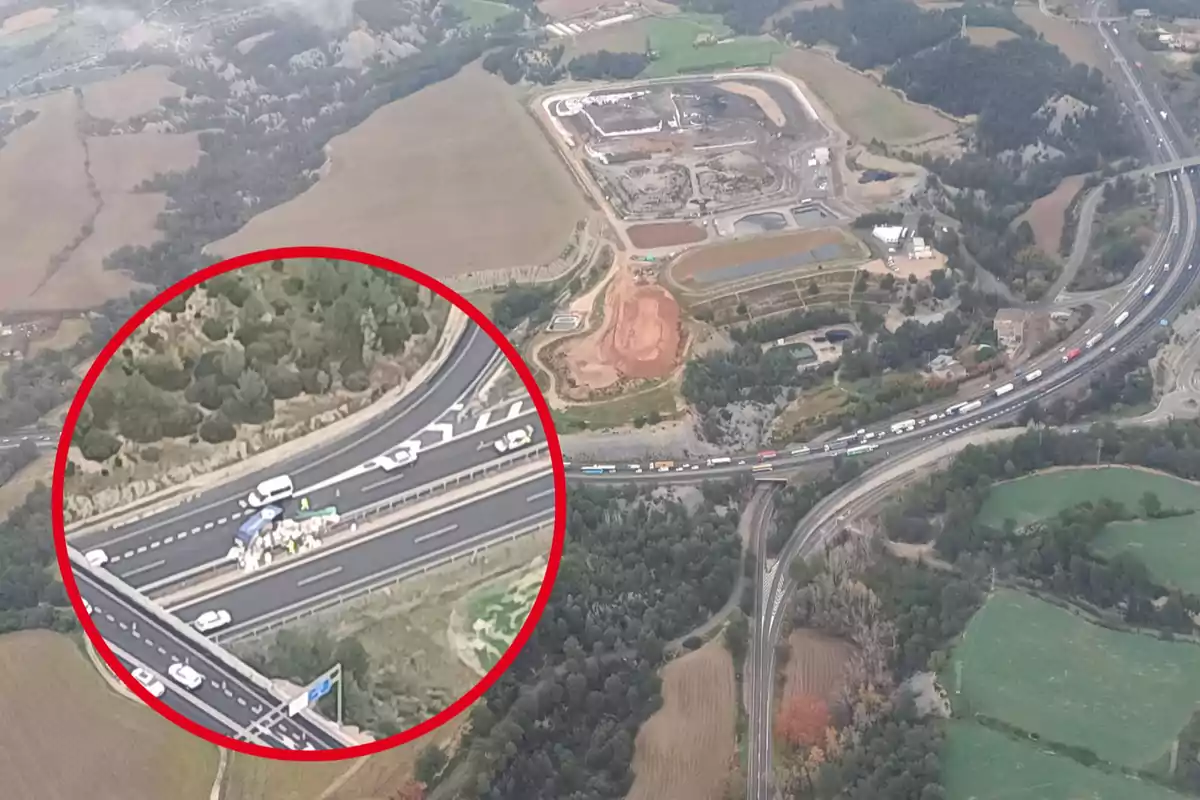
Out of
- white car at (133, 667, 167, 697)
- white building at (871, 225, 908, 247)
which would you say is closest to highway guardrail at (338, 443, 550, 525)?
white car at (133, 667, 167, 697)

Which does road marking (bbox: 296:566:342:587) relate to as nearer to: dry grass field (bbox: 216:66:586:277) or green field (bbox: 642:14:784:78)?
dry grass field (bbox: 216:66:586:277)

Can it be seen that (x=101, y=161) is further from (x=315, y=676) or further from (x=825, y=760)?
(x=315, y=676)

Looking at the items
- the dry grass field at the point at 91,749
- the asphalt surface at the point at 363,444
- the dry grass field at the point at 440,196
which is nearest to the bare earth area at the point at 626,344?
the dry grass field at the point at 440,196

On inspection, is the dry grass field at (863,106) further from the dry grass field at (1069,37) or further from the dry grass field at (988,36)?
the dry grass field at (1069,37)

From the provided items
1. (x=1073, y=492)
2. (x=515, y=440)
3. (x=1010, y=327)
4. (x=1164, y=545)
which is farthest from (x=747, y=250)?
(x=515, y=440)

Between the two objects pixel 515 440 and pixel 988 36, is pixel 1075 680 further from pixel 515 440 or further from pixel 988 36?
pixel 988 36

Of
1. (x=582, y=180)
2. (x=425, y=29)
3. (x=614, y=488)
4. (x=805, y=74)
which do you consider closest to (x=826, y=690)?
(x=614, y=488)
